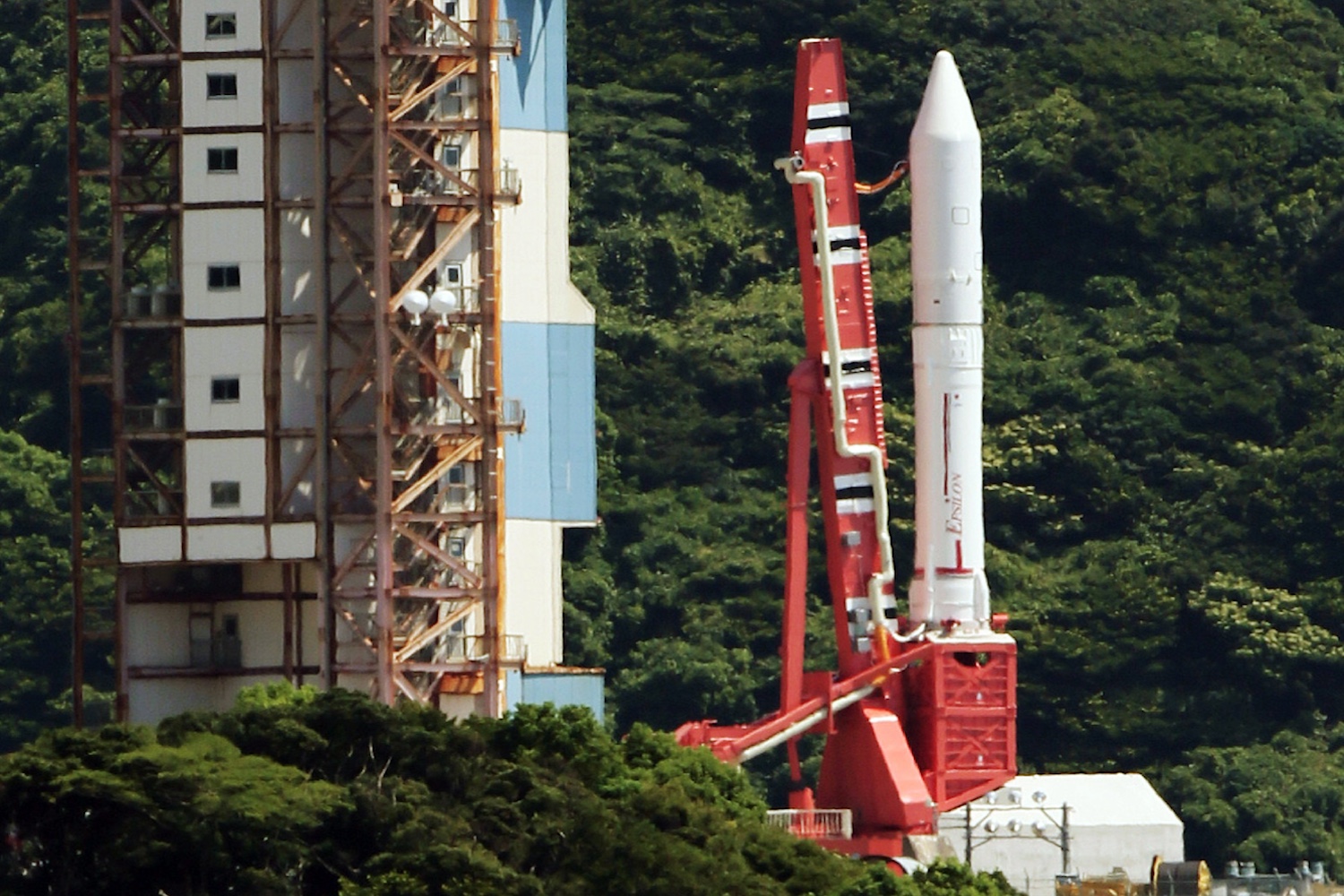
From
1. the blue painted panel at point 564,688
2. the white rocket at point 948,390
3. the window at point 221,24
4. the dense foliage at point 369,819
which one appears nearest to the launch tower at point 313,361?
the window at point 221,24

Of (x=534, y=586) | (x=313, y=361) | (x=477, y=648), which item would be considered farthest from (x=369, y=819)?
(x=534, y=586)

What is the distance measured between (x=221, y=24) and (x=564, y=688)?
12.0 meters

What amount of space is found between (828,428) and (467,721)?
531 inches

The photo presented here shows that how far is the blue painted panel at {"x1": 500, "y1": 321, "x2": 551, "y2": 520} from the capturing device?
7144cm

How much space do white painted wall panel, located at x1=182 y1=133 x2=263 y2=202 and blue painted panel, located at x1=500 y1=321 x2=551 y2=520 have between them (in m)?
5.53

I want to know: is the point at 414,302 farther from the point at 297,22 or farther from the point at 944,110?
the point at 944,110

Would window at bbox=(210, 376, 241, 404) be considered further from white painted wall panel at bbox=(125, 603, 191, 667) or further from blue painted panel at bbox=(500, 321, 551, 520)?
blue painted panel at bbox=(500, 321, 551, 520)

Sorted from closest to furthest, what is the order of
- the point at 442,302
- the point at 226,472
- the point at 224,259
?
the point at 442,302 < the point at 226,472 < the point at 224,259

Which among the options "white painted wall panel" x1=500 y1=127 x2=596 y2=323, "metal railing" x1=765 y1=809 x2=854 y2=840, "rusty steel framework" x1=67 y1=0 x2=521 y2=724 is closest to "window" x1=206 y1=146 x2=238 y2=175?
"rusty steel framework" x1=67 y1=0 x2=521 y2=724

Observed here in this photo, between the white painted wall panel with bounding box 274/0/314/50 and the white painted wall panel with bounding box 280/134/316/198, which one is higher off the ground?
the white painted wall panel with bounding box 274/0/314/50

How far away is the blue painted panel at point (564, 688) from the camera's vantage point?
71.2 metres

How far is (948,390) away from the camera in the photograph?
69.7 m

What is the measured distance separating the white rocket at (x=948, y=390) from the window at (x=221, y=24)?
1083 cm

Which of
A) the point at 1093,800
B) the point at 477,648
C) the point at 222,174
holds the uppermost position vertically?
the point at 222,174
